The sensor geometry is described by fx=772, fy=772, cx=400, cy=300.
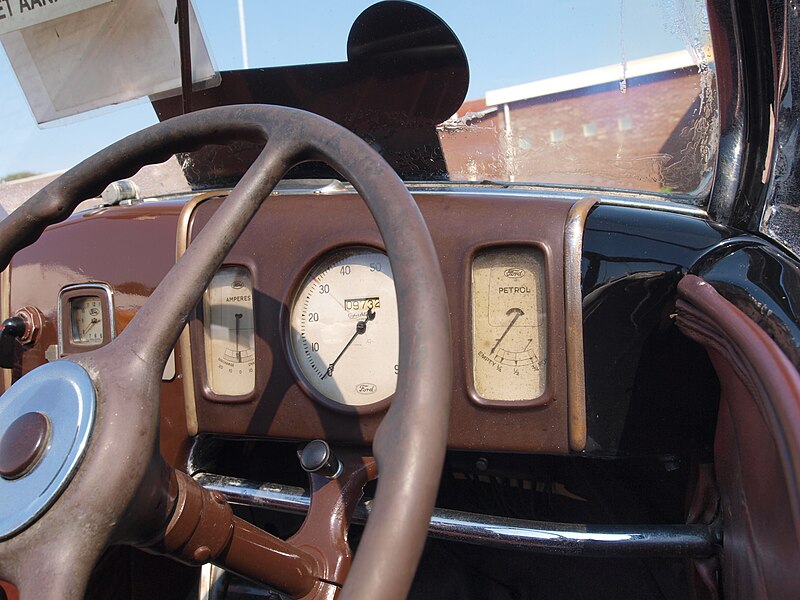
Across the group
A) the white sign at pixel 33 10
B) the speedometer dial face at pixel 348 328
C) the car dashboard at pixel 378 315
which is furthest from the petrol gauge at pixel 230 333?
the white sign at pixel 33 10

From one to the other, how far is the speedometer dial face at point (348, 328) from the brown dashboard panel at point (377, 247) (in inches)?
1.1

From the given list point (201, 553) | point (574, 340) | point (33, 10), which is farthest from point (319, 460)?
point (33, 10)

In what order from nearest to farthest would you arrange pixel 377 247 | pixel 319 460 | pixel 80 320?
pixel 319 460, pixel 377 247, pixel 80 320

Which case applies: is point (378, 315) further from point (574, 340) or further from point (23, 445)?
point (23, 445)

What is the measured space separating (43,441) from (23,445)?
2cm

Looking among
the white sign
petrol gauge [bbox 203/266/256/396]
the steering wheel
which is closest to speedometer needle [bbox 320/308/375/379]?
petrol gauge [bbox 203/266/256/396]

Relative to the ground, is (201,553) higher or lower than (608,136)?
lower

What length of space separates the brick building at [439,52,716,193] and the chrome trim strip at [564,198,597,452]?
1.36 ft

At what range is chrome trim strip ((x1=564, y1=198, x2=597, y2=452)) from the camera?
1304 millimetres

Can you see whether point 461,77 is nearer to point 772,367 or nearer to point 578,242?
point 578,242

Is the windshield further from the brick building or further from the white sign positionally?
the white sign

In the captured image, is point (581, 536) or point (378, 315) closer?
point (581, 536)

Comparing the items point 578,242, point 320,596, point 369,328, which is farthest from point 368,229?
point 320,596

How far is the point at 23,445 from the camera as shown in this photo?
2.75ft
